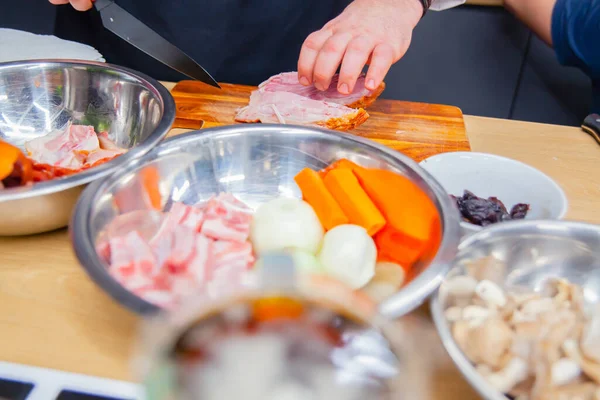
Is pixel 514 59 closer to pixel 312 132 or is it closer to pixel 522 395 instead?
pixel 312 132

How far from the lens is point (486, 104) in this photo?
2355 mm

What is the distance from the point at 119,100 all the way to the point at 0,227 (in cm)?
48

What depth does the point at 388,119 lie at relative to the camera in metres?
1.31

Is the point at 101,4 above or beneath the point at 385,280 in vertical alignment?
above

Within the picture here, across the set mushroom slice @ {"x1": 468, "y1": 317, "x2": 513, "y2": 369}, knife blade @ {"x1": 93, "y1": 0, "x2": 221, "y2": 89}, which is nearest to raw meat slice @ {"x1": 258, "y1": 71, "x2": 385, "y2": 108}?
knife blade @ {"x1": 93, "y1": 0, "x2": 221, "y2": 89}

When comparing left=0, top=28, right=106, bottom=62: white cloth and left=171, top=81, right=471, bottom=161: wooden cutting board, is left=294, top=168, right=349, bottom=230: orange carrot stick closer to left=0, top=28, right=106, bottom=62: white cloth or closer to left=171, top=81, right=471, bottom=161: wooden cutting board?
left=171, top=81, right=471, bottom=161: wooden cutting board

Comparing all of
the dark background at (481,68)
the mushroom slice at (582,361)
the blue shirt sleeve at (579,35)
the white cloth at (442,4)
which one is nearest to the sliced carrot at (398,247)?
the mushroom slice at (582,361)

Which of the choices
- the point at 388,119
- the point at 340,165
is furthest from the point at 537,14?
the point at 340,165

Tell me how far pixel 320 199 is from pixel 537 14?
153cm

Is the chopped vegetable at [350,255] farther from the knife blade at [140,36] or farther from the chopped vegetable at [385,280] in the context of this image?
the knife blade at [140,36]

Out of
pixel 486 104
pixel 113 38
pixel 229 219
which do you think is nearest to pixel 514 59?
pixel 486 104

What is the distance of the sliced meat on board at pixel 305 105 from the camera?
123 centimetres

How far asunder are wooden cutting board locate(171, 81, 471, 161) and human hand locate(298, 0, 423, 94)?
124 mm

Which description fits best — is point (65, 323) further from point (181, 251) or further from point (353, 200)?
point (353, 200)
